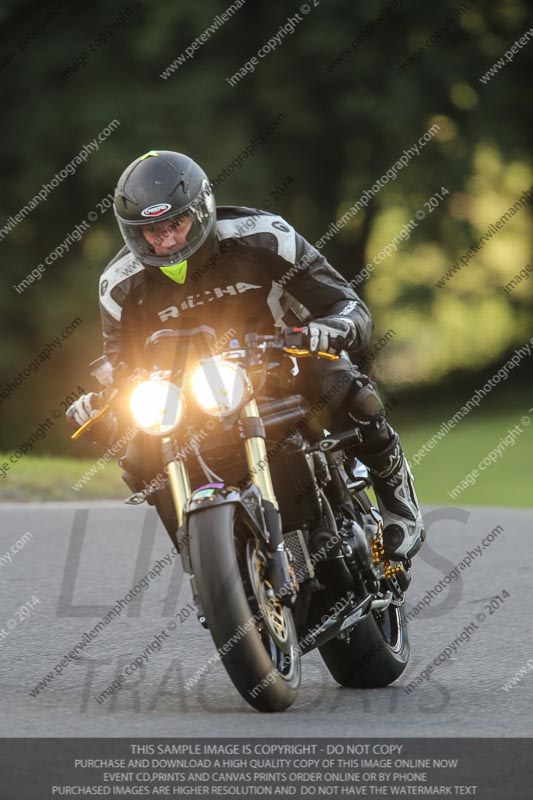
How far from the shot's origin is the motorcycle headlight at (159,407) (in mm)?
4707

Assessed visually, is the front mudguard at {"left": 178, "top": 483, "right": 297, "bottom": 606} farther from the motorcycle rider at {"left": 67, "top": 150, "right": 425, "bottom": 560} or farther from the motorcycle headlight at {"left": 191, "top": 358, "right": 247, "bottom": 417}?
the motorcycle rider at {"left": 67, "top": 150, "right": 425, "bottom": 560}

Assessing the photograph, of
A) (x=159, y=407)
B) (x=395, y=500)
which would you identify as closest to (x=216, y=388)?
(x=159, y=407)

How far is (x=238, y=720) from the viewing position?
474cm

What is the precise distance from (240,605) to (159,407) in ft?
2.19

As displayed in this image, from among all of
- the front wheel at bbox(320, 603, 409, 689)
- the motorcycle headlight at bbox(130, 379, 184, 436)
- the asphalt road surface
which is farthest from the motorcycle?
the asphalt road surface

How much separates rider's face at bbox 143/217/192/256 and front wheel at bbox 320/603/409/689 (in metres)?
1.52

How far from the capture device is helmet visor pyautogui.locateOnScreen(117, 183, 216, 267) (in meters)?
5.07

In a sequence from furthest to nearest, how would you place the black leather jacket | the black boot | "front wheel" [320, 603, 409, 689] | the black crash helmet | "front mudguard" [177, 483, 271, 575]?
the black boot
"front wheel" [320, 603, 409, 689]
the black leather jacket
the black crash helmet
"front mudguard" [177, 483, 271, 575]

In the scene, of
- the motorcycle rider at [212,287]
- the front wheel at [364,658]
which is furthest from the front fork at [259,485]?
the front wheel at [364,658]

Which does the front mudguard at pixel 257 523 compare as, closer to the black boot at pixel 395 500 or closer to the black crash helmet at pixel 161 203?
the black crash helmet at pixel 161 203

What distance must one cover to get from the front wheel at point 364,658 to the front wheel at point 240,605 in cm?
83

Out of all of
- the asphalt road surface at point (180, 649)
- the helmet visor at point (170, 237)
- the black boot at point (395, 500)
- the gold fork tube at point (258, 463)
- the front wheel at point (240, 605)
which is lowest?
the asphalt road surface at point (180, 649)

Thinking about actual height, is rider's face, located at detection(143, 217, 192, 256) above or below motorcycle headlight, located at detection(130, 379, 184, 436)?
above
